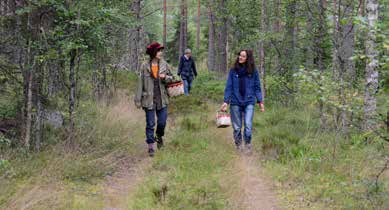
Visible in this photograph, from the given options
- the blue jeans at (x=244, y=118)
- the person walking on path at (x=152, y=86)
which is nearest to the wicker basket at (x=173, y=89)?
the person walking on path at (x=152, y=86)

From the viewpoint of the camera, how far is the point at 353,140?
7367 mm

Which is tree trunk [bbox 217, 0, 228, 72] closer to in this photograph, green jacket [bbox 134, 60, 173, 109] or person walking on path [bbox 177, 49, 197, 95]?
person walking on path [bbox 177, 49, 197, 95]

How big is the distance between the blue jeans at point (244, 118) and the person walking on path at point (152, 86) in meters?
1.27

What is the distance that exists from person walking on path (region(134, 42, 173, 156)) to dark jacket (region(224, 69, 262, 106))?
1118 millimetres

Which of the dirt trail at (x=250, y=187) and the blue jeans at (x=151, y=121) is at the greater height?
the blue jeans at (x=151, y=121)

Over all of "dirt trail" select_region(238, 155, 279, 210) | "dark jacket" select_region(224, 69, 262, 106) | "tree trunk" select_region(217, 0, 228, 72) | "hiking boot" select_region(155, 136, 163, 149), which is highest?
"tree trunk" select_region(217, 0, 228, 72)

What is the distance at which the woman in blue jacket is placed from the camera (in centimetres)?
777

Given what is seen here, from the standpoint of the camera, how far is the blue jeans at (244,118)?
25.5 feet

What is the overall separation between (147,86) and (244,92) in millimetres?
1735

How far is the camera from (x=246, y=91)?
7.79 metres

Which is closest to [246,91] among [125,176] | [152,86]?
[152,86]

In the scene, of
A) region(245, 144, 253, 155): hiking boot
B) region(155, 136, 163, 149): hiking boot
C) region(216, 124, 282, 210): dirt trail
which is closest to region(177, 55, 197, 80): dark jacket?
region(155, 136, 163, 149): hiking boot

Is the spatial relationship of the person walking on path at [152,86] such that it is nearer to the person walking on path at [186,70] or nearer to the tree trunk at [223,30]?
the person walking on path at [186,70]

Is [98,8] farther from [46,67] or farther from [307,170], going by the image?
[307,170]
